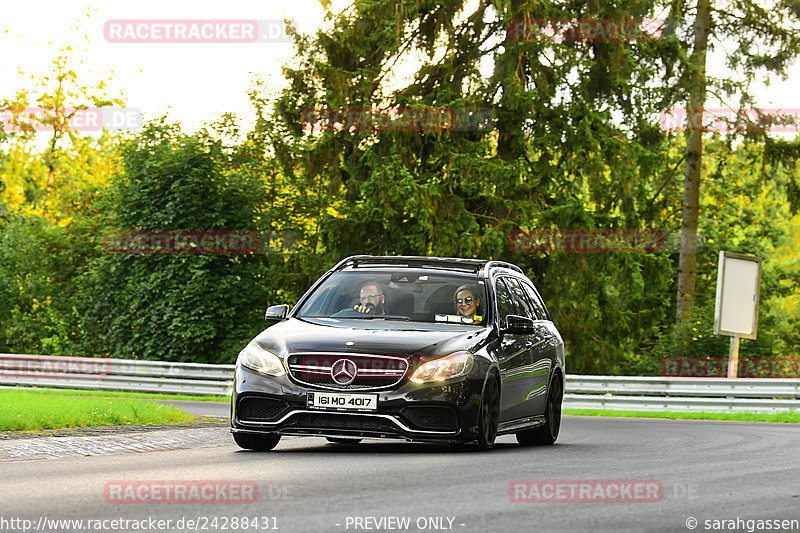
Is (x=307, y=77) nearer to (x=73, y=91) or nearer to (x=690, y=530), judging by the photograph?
(x=73, y=91)

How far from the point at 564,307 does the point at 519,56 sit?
22.6 feet

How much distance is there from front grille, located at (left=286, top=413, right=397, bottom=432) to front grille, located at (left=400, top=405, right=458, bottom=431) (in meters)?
0.17

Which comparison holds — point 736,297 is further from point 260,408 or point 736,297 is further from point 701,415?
point 260,408

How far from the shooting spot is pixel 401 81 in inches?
1490

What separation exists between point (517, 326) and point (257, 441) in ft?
8.69

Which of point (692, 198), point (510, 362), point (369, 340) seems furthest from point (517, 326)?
point (692, 198)

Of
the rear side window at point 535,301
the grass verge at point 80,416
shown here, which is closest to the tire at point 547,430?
the rear side window at point 535,301

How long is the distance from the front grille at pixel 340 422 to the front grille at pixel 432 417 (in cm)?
17

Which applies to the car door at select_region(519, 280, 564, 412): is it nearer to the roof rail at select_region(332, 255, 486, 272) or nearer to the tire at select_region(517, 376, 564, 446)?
the tire at select_region(517, 376, 564, 446)

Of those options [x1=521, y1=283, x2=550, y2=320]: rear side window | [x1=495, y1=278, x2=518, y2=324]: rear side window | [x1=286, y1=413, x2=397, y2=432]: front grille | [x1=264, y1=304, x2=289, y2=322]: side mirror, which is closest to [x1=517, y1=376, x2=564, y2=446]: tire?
[x1=521, y1=283, x2=550, y2=320]: rear side window

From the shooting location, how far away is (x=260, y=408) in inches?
478

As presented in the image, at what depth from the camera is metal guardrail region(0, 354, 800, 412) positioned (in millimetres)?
28406

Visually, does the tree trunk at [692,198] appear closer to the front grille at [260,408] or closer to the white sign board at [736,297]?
the white sign board at [736,297]

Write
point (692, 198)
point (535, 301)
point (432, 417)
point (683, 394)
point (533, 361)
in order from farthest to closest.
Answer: point (692, 198) < point (683, 394) < point (535, 301) < point (533, 361) < point (432, 417)
